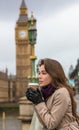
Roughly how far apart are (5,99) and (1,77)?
8835 mm

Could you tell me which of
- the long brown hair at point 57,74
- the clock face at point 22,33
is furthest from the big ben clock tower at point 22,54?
the long brown hair at point 57,74

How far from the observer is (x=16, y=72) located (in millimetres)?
106312

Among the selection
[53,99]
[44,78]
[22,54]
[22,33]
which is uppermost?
[44,78]

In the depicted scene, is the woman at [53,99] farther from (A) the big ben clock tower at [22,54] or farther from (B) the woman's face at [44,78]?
(A) the big ben clock tower at [22,54]

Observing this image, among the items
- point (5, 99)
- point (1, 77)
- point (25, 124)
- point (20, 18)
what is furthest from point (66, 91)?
point (20, 18)

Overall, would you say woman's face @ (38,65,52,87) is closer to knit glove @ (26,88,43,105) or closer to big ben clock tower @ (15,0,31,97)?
knit glove @ (26,88,43,105)

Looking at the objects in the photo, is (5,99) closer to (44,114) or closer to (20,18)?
(20,18)

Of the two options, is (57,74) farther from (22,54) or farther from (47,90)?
(22,54)

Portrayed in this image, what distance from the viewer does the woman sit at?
9.76 ft

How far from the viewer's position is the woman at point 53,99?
2.97 meters

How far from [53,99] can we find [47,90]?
0.06 m

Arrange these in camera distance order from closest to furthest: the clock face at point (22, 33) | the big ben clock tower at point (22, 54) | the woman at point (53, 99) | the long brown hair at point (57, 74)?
the woman at point (53, 99), the long brown hair at point (57, 74), the big ben clock tower at point (22, 54), the clock face at point (22, 33)

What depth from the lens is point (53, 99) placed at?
9.95 feet

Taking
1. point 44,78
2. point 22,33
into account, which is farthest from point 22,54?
point 44,78
